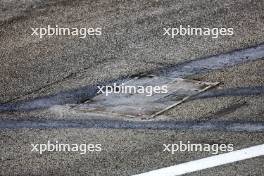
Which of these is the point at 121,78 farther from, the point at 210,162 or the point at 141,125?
the point at 210,162

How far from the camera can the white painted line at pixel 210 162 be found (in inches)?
291

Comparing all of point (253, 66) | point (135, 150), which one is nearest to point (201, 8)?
point (253, 66)

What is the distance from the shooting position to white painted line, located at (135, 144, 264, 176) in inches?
291

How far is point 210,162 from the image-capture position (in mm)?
7562

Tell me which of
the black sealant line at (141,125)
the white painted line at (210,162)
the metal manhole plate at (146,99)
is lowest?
the white painted line at (210,162)

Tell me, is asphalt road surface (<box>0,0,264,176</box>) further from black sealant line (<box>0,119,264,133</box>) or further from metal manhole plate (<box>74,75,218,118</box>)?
metal manhole plate (<box>74,75,218,118</box>)

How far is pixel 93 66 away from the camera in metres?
10.5

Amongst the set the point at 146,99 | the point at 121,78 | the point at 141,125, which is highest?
the point at 121,78

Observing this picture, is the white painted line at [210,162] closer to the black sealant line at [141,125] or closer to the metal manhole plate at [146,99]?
the black sealant line at [141,125]

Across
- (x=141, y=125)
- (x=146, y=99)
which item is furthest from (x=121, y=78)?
(x=141, y=125)

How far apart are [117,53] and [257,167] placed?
162 inches

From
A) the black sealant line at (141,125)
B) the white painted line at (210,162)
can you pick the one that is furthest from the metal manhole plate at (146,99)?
the white painted line at (210,162)

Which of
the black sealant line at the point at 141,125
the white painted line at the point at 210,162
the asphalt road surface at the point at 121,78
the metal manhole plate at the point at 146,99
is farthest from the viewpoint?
the metal manhole plate at the point at 146,99

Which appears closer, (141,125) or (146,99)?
(141,125)
